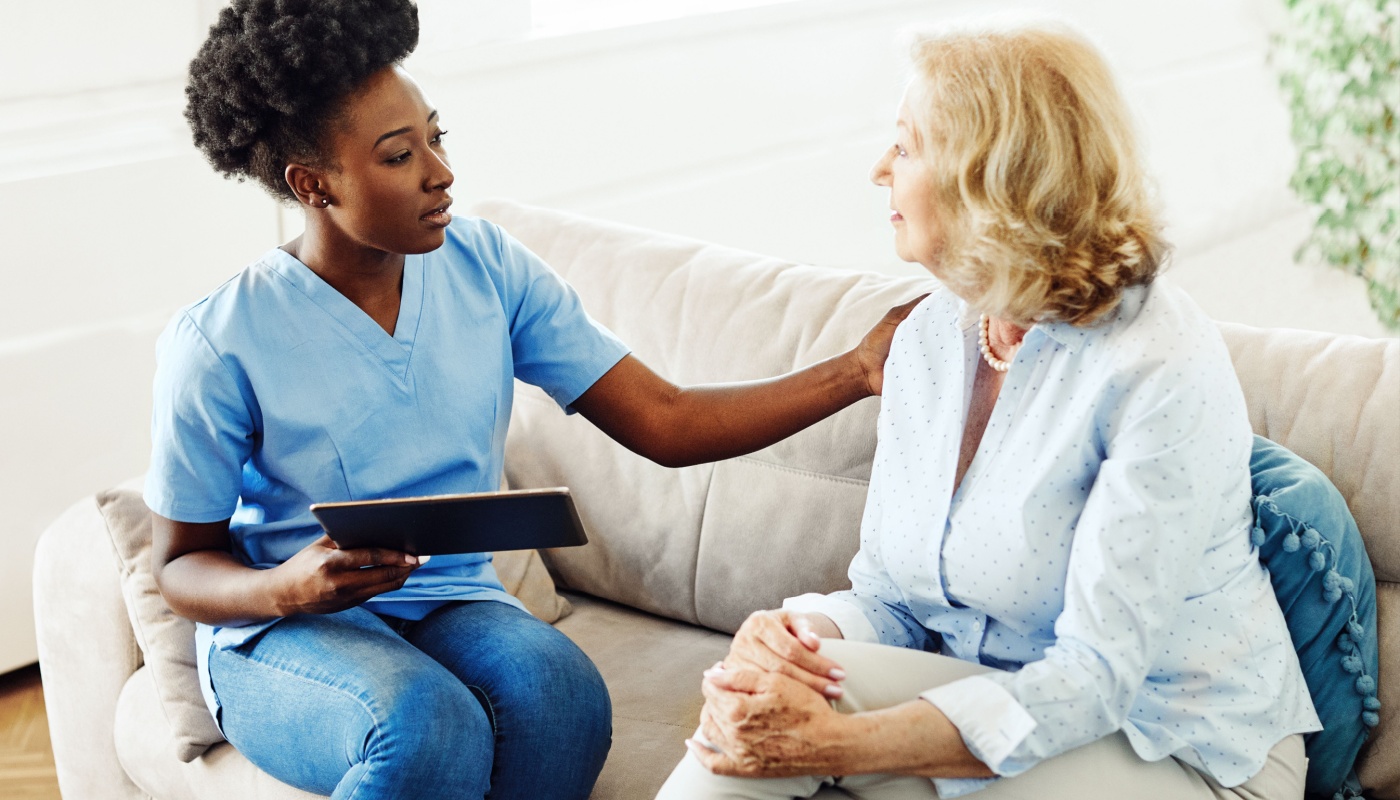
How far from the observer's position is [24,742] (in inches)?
98.8

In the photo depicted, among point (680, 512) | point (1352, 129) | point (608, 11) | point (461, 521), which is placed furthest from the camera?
point (1352, 129)

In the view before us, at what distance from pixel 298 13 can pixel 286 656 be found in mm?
729

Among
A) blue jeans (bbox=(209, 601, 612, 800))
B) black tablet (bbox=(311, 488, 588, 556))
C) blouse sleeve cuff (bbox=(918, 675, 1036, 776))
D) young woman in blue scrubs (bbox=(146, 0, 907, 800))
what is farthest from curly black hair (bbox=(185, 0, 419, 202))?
blouse sleeve cuff (bbox=(918, 675, 1036, 776))

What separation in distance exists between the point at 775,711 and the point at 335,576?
1.66ft

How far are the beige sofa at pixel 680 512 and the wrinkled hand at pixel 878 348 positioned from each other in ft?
0.50

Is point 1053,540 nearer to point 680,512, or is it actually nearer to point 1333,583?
point 1333,583

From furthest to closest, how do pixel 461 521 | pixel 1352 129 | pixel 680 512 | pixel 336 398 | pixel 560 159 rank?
pixel 1352 129 → pixel 560 159 → pixel 680 512 → pixel 336 398 → pixel 461 521

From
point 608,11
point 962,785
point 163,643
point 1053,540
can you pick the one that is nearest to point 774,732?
point 962,785

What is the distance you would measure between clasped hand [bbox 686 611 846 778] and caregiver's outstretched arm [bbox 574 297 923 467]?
393 millimetres

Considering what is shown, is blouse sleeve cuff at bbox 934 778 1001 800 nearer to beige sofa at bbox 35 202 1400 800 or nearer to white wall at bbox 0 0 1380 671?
beige sofa at bbox 35 202 1400 800

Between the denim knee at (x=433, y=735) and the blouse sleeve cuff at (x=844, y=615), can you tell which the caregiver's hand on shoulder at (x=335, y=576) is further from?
the blouse sleeve cuff at (x=844, y=615)

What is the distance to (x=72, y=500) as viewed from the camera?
2730 millimetres

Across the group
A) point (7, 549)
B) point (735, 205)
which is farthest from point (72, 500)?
point (735, 205)

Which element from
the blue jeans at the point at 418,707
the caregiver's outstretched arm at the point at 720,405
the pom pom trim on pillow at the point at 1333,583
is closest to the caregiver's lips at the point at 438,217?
the caregiver's outstretched arm at the point at 720,405
